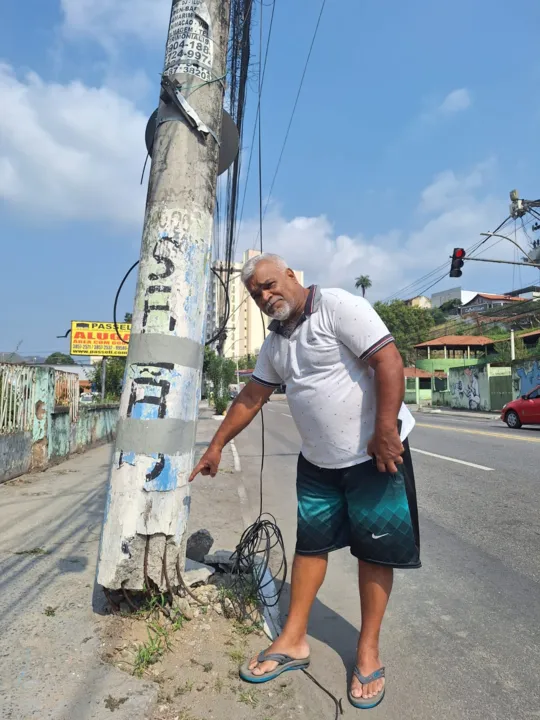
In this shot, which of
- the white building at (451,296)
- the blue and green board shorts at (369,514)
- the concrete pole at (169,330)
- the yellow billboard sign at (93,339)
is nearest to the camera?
the blue and green board shorts at (369,514)

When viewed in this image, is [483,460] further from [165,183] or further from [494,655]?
[165,183]

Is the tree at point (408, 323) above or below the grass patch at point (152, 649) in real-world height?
above

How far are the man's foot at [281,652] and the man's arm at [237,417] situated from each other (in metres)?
0.87

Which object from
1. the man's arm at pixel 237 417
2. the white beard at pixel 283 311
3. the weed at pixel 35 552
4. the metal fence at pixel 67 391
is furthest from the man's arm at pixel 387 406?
the metal fence at pixel 67 391

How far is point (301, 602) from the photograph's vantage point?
2.45 meters

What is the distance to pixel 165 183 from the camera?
2885 mm

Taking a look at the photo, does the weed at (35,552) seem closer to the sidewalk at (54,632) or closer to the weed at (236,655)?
the sidewalk at (54,632)

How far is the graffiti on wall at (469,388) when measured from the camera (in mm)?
31469

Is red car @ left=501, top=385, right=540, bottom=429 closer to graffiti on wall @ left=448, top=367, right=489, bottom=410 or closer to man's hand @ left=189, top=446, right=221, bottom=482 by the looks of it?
graffiti on wall @ left=448, top=367, right=489, bottom=410

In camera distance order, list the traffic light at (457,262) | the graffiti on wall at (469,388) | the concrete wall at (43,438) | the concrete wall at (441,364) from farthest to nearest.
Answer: the concrete wall at (441,364)
the graffiti on wall at (469,388)
the traffic light at (457,262)
the concrete wall at (43,438)

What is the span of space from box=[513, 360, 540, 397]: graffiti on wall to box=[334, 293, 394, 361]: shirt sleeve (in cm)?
2606

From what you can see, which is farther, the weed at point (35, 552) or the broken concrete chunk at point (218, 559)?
the weed at point (35, 552)

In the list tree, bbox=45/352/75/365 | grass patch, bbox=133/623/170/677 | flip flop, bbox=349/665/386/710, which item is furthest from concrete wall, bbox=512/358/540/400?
tree, bbox=45/352/75/365

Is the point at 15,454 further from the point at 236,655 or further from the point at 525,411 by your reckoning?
the point at 525,411
